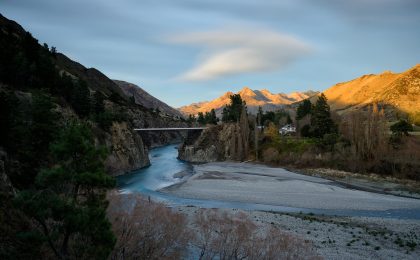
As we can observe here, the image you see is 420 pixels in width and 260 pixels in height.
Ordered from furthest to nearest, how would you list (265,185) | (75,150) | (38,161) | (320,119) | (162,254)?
(320,119), (265,185), (38,161), (162,254), (75,150)

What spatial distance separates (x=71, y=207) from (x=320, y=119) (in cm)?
9129

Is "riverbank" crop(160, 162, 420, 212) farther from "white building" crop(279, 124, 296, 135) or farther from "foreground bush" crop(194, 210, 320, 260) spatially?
"white building" crop(279, 124, 296, 135)

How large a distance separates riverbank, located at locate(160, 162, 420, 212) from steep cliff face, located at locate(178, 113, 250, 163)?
109 ft

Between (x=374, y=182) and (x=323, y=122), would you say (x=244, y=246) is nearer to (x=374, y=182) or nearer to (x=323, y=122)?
(x=374, y=182)

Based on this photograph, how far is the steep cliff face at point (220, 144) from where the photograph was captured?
111m

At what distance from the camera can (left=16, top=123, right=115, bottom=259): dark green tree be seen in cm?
1508

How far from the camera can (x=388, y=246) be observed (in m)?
28.8

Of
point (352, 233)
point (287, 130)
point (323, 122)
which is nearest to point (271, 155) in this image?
point (323, 122)

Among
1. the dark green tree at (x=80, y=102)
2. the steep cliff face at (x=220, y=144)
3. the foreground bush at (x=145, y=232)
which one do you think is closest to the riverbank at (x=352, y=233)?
the foreground bush at (x=145, y=232)

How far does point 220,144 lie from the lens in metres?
121

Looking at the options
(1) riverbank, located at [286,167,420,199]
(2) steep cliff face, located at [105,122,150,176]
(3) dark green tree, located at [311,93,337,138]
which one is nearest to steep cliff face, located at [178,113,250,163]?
(3) dark green tree, located at [311,93,337,138]

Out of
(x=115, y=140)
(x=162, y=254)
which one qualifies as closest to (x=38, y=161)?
(x=162, y=254)

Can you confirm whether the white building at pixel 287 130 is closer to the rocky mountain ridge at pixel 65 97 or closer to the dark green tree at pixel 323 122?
the dark green tree at pixel 323 122

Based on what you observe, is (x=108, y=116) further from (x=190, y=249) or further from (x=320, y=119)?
(x=190, y=249)
